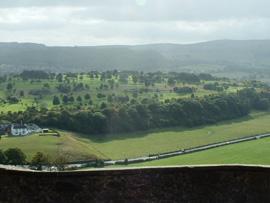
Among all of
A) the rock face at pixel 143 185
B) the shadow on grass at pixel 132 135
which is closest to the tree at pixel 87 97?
the shadow on grass at pixel 132 135

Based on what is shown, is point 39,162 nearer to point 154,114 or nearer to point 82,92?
point 154,114

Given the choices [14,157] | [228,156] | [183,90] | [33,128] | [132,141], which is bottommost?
[132,141]

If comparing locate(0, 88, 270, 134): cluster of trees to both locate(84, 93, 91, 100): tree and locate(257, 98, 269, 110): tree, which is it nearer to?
locate(257, 98, 269, 110): tree

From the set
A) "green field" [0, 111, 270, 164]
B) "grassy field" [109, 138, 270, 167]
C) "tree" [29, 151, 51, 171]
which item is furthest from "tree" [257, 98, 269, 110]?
"tree" [29, 151, 51, 171]

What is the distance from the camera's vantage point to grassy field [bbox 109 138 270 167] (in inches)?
1730

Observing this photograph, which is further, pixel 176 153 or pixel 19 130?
pixel 19 130

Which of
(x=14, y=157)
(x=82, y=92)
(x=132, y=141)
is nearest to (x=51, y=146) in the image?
(x=14, y=157)

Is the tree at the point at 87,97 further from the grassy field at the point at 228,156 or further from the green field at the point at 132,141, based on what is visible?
the grassy field at the point at 228,156

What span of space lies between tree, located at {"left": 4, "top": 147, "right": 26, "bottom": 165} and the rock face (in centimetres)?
3556

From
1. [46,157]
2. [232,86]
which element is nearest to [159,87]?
[232,86]

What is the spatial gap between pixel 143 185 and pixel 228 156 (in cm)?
4163

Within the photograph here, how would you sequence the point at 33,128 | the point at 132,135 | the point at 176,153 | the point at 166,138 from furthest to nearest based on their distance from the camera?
the point at 132,135 < the point at 166,138 < the point at 33,128 < the point at 176,153

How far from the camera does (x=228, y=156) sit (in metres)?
48.2

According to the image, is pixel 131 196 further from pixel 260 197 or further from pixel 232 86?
pixel 232 86
